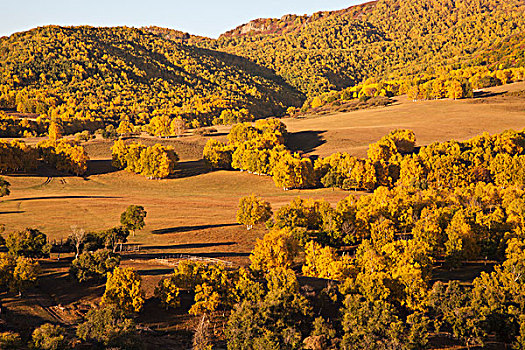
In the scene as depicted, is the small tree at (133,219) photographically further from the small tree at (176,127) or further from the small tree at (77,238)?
the small tree at (176,127)

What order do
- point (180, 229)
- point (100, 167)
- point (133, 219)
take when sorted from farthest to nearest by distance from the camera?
point (100, 167) → point (180, 229) → point (133, 219)

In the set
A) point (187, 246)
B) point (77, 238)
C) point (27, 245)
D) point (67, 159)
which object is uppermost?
point (67, 159)

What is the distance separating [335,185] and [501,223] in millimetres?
48373

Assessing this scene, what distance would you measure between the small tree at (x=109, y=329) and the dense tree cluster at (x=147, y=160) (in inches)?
3399

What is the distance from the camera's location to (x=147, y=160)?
130 m

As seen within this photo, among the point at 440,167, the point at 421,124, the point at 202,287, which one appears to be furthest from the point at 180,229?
the point at 421,124

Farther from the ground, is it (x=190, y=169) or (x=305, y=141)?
(x=305, y=141)

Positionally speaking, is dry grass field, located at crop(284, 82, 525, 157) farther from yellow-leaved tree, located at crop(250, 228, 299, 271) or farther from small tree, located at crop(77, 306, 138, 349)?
small tree, located at crop(77, 306, 138, 349)

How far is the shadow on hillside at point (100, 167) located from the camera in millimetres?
135500

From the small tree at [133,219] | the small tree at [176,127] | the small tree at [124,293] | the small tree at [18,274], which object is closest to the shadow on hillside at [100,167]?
the small tree at [176,127]

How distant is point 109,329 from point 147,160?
92.8 m

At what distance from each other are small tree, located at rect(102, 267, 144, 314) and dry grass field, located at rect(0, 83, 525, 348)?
2111 mm

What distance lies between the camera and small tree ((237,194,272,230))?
80.7 meters

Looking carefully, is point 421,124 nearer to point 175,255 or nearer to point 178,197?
point 178,197
